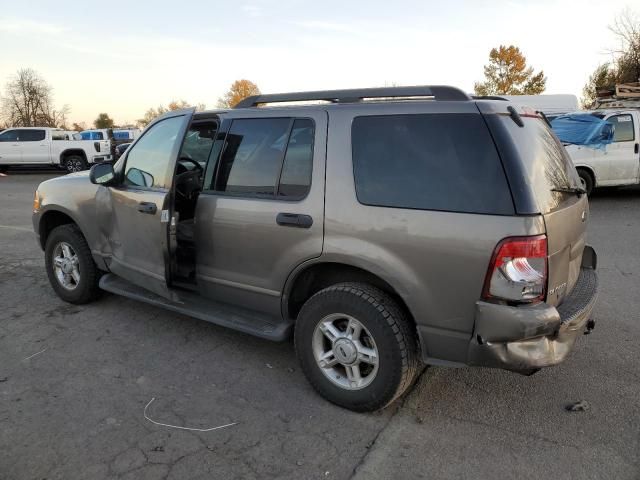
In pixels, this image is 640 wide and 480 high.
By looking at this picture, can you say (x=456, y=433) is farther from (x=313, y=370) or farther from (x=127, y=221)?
(x=127, y=221)

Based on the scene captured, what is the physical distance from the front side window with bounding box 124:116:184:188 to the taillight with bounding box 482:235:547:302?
→ 95.0 inches

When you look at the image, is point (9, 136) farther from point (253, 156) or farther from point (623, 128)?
point (623, 128)

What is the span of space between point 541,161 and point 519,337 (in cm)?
96

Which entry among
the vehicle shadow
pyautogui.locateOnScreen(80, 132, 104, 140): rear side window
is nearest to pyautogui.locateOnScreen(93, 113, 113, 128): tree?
pyautogui.locateOnScreen(80, 132, 104, 140): rear side window

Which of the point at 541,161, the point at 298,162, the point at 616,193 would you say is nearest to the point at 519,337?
the point at 541,161

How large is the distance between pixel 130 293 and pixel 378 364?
2.37 m

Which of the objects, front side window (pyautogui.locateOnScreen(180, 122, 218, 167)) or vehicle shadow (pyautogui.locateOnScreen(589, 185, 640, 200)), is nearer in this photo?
front side window (pyautogui.locateOnScreen(180, 122, 218, 167))

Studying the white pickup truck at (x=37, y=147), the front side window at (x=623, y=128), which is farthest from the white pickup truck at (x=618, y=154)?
the white pickup truck at (x=37, y=147)

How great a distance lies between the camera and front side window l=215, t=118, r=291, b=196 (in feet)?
11.0

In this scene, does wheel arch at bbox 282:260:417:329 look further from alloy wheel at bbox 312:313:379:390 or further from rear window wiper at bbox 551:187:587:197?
rear window wiper at bbox 551:187:587:197

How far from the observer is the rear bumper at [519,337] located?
2.47m

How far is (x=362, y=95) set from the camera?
10.3ft

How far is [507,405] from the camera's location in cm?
307

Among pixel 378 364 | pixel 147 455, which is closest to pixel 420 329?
pixel 378 364
